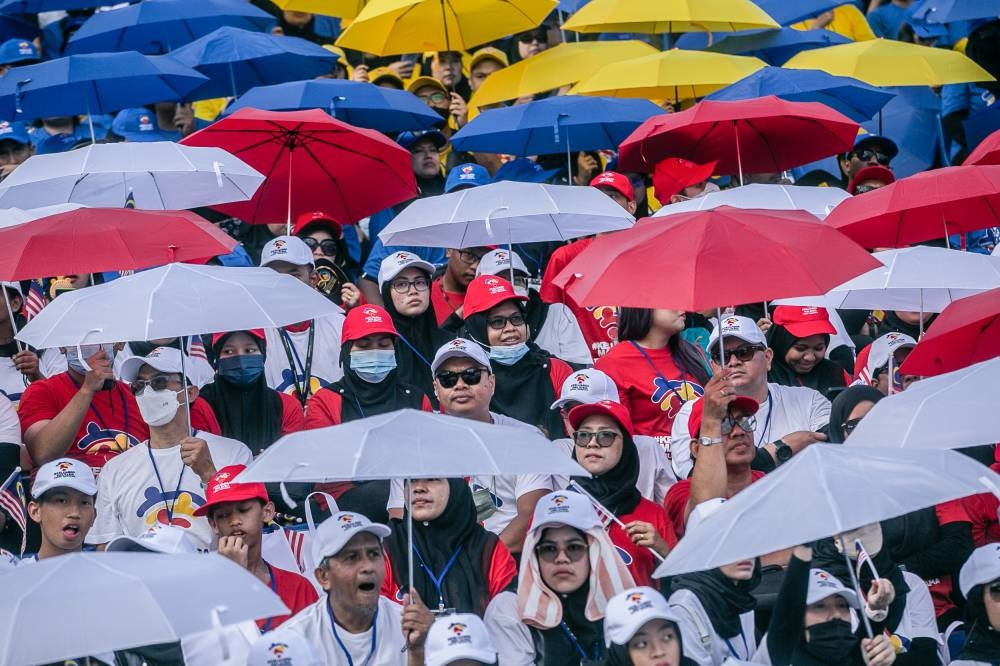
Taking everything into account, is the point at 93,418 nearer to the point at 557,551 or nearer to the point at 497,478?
the point at 497,478

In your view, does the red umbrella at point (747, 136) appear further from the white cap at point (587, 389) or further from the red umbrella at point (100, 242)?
the red umbrella at point (100, 242)

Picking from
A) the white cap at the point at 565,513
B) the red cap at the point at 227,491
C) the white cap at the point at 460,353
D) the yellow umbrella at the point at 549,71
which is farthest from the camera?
the yellow umbrella at the point at 549,71

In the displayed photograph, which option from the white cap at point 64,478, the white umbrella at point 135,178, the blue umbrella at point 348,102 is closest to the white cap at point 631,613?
the white cap at point 64,478

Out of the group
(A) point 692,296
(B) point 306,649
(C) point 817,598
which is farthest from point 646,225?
(B) point 306,649

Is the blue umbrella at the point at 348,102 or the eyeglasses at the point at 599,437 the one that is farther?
the blue umbrella at the point at 348,102

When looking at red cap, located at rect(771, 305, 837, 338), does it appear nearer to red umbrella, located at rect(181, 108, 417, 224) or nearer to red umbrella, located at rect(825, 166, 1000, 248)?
red umbrella, located at rect(825, 166, 1000, 248)

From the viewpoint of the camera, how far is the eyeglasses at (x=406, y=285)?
10.1 metres

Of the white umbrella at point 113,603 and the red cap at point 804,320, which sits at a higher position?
the white umbrella at point 113,603

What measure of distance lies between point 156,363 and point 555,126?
354 cm

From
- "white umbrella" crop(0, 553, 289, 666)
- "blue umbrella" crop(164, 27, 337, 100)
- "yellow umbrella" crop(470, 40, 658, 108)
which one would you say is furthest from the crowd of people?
"blue umbrella" crop(164, 27, 337, 100)

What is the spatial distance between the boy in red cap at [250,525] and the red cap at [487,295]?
6.38ft

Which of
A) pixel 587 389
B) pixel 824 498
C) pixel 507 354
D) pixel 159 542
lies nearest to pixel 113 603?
pixel 159 542

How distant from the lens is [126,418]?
9141 mm

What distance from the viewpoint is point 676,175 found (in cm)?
1080
